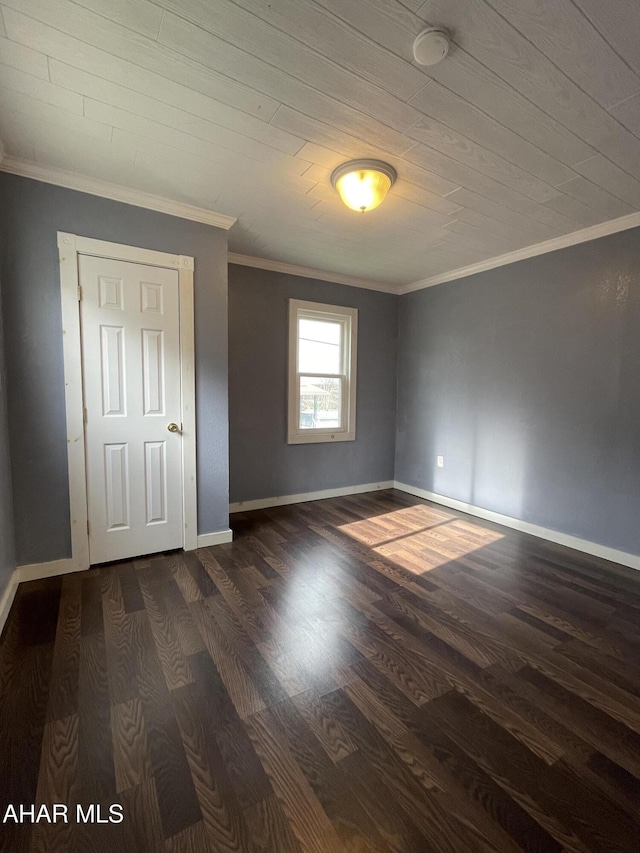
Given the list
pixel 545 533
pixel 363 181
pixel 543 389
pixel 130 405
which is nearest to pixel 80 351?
pixel 130 405

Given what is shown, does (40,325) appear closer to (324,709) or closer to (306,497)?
(324,709)

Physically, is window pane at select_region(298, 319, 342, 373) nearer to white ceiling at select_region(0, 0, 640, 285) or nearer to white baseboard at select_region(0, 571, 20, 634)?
white ceiling at select_region(0, 0, 640, 285)

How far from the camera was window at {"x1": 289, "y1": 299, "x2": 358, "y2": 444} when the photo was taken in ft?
13.2

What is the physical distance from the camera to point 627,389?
8.93 feet

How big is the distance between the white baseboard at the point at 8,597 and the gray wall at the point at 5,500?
0.04m

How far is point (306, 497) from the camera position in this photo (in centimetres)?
423

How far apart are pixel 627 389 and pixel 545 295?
1041mm

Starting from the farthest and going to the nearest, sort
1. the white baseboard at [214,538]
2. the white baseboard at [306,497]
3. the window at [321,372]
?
1. the window at [321,372]
2. the white baseboard at [306,497]
3. the white baseboard at [214,538]

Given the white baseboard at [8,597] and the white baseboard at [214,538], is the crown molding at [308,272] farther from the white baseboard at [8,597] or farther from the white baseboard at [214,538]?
the white baseboard at [8,597]

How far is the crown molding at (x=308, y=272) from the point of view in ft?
12.0

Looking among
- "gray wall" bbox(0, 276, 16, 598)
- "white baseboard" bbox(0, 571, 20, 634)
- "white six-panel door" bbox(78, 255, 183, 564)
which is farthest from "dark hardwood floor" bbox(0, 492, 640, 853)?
"white six-panel door" bbox(78, 255, 183, 564)

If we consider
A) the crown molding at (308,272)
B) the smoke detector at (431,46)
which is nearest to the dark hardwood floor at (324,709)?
the smoke detector at (431,46)

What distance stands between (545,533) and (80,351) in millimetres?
3968

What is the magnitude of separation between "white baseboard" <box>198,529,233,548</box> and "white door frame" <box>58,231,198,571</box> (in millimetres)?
649
